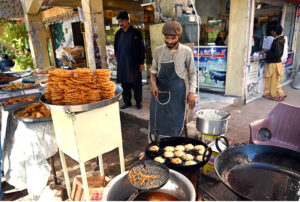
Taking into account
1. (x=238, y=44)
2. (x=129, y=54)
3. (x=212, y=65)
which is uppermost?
(x=238, y=44)

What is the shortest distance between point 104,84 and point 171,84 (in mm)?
1211

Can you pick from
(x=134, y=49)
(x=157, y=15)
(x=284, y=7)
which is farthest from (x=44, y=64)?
(x=284, y=7)

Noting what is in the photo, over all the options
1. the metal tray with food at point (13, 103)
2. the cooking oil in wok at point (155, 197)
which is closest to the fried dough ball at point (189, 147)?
the cooking oil in wok at point (155, 197)

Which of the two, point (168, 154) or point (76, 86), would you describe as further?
point (168, 154)

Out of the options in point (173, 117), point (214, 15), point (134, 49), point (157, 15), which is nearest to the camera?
point (173, 117)

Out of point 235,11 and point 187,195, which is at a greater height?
point 235,11

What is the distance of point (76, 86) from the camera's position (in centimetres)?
197

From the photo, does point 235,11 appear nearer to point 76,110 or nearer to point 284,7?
point 284,7

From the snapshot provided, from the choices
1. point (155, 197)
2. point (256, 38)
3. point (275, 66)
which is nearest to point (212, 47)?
point (256, 38)

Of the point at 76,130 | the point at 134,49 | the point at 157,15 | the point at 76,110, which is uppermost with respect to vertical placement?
the point at 157,15

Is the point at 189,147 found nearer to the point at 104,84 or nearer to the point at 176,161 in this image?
the point at 176,161

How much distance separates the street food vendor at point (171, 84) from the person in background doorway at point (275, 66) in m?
4.48

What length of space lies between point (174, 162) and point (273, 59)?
578 cm

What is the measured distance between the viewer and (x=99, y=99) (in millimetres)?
2105
